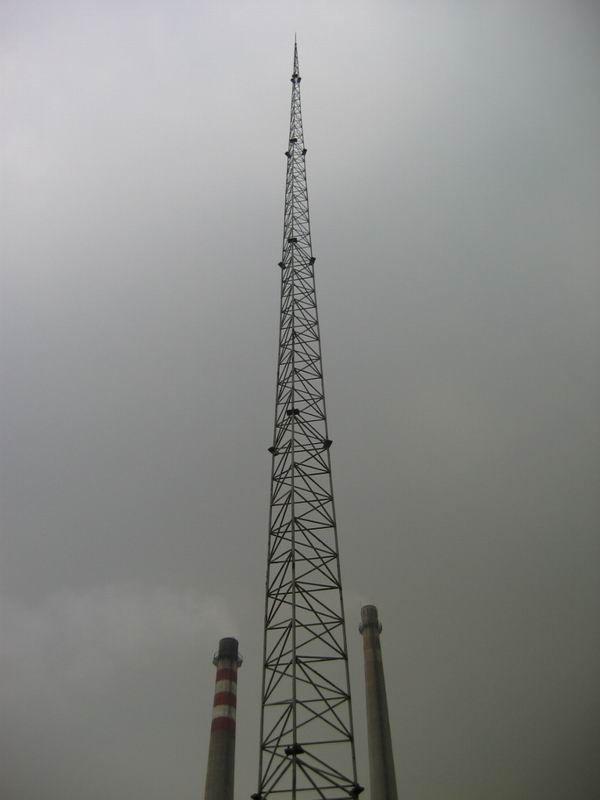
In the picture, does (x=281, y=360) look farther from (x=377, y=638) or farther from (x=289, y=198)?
(x=377, y=638)

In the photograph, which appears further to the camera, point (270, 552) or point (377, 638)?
point (377, 638)

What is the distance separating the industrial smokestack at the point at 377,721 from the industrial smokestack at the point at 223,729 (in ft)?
29.3

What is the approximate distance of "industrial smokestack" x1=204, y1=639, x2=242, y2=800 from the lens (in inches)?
1040

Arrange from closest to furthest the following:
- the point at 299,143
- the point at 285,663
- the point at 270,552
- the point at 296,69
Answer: the point at 285,663, the point at 270,552, the point at 299,143, the point at 296,69

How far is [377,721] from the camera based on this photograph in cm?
3441

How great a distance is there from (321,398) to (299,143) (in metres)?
20.5

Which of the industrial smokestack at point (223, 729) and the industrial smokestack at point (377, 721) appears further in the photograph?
the industrial smokestack at point (377, 721)

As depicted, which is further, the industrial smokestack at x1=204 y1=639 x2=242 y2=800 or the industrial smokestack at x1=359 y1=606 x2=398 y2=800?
the industrial smokestack at x1=359 y1=606 x2=398 y2=800

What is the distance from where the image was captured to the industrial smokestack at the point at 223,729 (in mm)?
26406

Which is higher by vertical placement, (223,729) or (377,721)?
(377,721)

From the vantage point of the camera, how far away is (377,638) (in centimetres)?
3850

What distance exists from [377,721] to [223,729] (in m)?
10.8

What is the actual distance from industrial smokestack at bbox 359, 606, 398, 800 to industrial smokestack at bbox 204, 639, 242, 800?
893 cm

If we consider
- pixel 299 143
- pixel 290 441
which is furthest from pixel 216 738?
pixel 299 143
